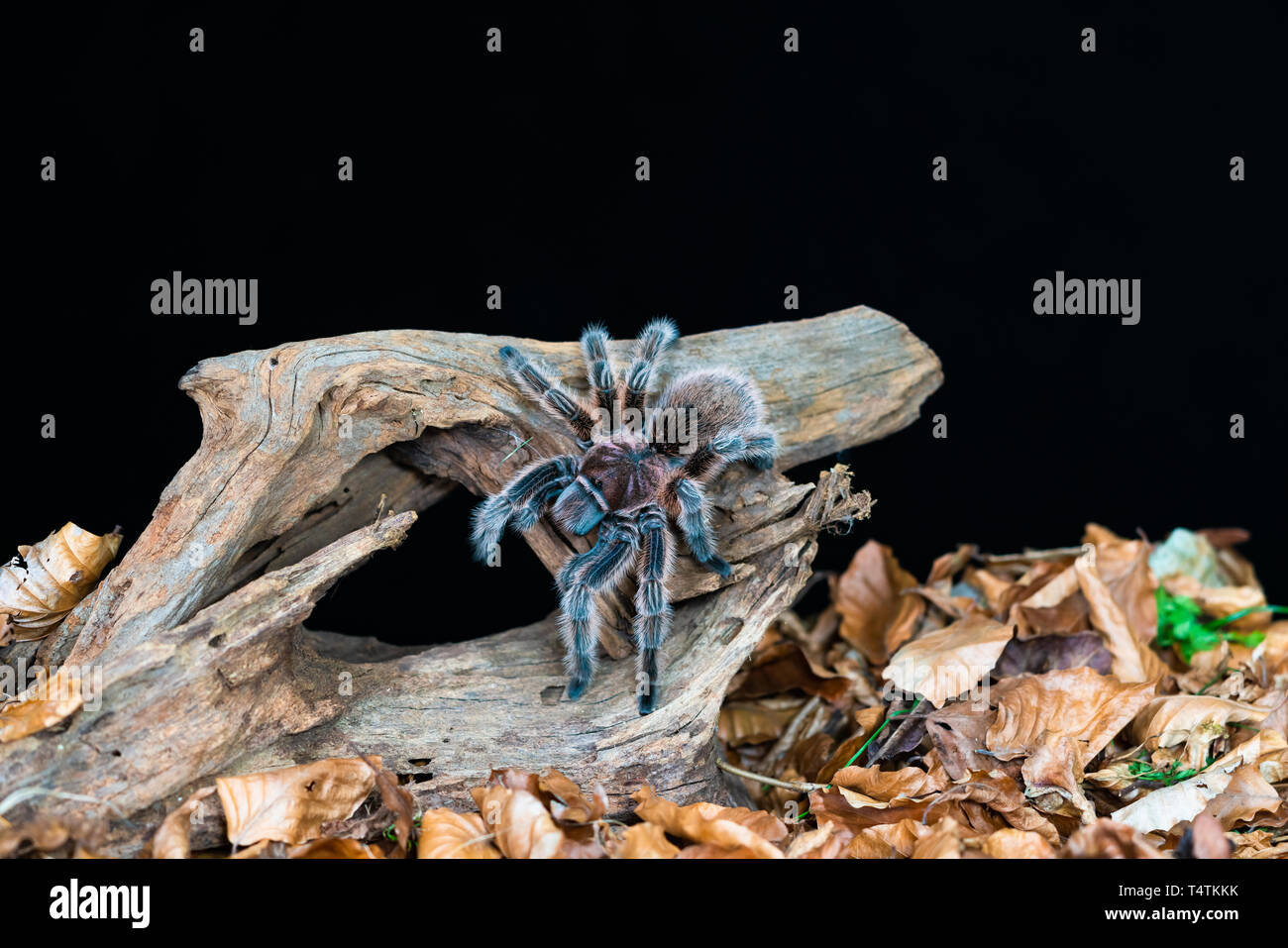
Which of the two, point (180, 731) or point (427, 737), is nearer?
point (180, 731)

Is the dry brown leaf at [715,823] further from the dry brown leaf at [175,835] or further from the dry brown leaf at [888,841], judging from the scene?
the dry brown leaf at [175,835]

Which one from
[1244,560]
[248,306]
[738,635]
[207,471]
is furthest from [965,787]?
[248,306]

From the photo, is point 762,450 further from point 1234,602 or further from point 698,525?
point 1234,602

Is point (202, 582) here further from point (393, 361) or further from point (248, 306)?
point (248, 306)

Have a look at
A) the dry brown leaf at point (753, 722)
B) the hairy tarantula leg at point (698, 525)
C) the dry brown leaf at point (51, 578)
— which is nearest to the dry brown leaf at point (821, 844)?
the hairy tarantula leg at point (698, 525)

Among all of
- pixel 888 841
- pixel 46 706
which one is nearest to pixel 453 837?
pixel 46 706

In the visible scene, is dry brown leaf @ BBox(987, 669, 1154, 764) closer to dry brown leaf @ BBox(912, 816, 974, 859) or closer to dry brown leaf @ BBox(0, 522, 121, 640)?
dry brown leaf @ BBox(912, 816, 974, 859)
